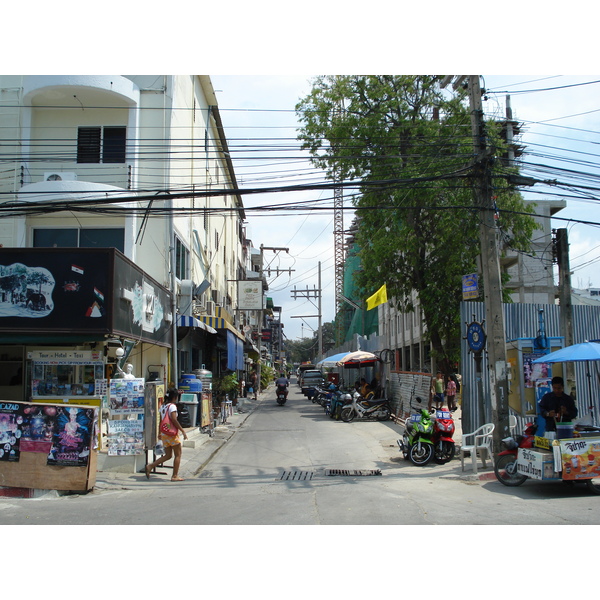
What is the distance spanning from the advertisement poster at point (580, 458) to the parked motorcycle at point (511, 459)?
2.55ft

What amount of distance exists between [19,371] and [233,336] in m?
15.1

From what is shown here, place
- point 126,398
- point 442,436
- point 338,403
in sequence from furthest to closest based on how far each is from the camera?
point 338,403, point 442,436, point 126,398

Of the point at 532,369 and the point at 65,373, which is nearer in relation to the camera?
the point at 65,373

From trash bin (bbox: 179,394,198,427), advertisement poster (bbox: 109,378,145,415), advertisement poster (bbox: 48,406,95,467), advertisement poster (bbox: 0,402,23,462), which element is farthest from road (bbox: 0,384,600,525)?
trash bin (bbox: 179,394,198,427)

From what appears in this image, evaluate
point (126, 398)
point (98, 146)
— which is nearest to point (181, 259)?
point (98, 146)

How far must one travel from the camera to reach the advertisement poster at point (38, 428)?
9.28 m

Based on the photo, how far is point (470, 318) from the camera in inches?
516

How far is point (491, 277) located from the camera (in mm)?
11758

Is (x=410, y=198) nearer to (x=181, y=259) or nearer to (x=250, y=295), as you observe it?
(x=181, y=259)

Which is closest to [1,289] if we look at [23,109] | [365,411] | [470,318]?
[23,109]

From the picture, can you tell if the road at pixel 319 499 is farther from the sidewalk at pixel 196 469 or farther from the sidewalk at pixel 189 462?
the sidewalk at pixel 189 462

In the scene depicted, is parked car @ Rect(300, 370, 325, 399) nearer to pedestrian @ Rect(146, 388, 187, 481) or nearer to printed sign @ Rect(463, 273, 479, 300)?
printed sign @ Rect(463, 273, 479, 300)

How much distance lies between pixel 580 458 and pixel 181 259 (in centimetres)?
1515

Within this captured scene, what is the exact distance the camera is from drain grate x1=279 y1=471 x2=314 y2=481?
1073cm
